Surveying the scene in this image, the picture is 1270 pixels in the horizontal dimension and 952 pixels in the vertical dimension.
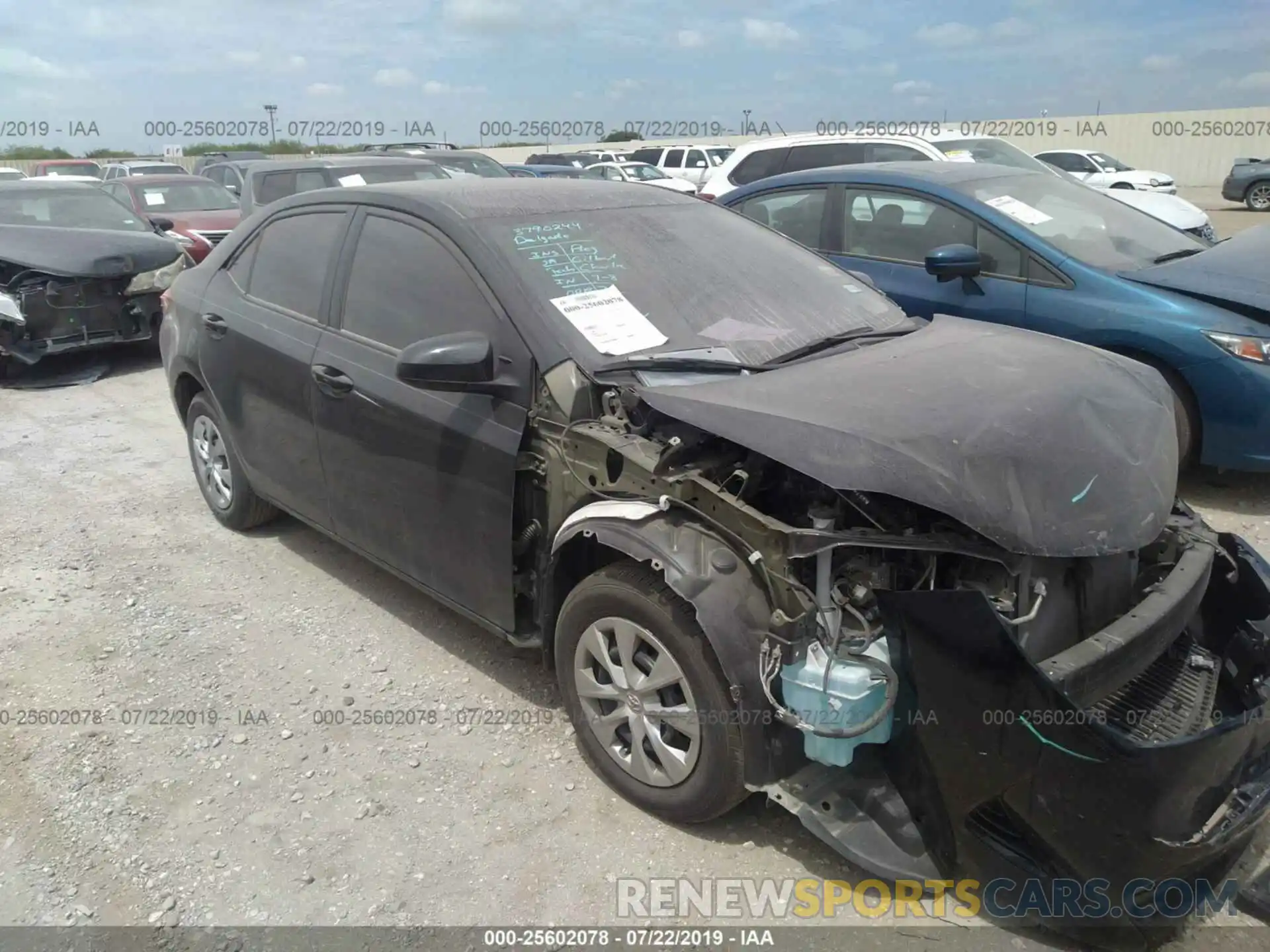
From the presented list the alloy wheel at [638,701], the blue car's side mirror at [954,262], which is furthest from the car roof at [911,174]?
the alloy wheel at [638,701]

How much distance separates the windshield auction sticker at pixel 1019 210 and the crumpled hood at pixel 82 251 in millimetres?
7118

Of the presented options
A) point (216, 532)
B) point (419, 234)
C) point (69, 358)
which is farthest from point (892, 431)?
point (69, 358)

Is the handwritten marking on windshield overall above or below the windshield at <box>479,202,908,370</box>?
below

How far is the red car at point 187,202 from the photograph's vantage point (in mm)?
12023

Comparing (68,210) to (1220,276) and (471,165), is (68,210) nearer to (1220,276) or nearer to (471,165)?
(471,165)

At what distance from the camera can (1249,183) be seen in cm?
2150

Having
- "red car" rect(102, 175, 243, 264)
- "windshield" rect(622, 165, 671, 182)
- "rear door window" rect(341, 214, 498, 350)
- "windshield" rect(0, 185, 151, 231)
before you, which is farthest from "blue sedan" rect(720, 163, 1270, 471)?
"windshield" rect(622, 165, 671, 182)

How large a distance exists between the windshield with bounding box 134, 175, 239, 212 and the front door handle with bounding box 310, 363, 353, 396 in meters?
10.9

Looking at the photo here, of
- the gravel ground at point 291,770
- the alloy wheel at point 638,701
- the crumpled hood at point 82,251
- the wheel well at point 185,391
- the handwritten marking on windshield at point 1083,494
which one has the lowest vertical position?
the gravel ground at point 291,770

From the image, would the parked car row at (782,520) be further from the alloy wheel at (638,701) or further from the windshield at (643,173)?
the windshield at (643,173)

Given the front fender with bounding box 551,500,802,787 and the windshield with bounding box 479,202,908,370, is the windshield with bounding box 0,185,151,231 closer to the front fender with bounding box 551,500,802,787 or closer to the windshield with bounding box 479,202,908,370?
the windshield with bounding box 479,202,908,370

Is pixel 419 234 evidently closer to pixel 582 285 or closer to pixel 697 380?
pixel 582 285

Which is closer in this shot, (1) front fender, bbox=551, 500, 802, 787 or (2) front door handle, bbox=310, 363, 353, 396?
(1) front fender, bbox=551, 500, 802, 787

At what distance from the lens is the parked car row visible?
7.61 feet
